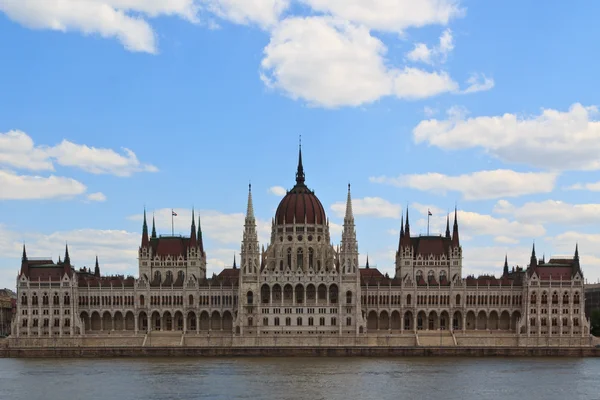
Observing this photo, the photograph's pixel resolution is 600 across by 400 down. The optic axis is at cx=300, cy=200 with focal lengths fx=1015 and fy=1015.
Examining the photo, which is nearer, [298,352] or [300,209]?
[298,352]

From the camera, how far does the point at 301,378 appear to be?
103m

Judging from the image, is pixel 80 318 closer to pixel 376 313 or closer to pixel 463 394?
pixel 376 313

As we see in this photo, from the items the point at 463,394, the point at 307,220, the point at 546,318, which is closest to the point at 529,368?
the point at 463,394

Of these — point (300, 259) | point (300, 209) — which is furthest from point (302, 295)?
point (300, 209)

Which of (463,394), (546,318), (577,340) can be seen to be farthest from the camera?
(546,318)

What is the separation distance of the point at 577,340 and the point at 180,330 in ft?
186

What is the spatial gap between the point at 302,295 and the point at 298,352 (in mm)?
15740

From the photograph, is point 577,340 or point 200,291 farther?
point 200,291

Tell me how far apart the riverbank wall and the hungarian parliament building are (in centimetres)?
544

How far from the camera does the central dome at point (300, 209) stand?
15475 centimetres

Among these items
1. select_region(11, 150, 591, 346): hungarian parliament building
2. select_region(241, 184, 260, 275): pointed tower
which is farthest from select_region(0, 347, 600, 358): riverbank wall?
Result: select_region(241, 184, 260, 275): pointed tower

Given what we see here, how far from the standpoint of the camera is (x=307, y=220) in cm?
15438

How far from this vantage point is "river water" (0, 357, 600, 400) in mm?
91625

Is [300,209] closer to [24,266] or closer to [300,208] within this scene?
[300,208]
